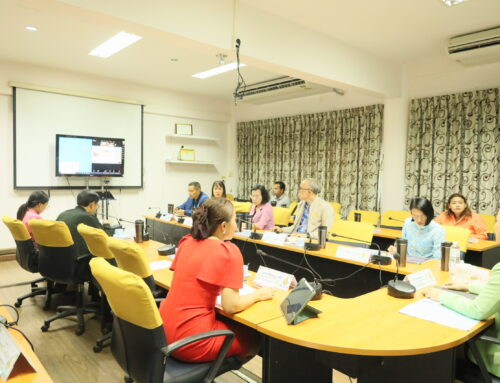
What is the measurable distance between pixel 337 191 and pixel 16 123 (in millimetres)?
5186

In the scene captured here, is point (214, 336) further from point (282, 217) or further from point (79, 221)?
point (282, 217)

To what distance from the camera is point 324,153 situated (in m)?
6.46

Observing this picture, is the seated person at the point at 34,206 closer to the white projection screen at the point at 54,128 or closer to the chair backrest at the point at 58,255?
the chair backrest at the point at 58,255

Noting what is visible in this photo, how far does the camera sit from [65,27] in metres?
4.22

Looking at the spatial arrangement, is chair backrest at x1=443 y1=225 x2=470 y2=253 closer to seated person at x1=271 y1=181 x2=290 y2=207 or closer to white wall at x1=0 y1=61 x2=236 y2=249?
seated person at x1=271 y1=181 x2=290 y2=207

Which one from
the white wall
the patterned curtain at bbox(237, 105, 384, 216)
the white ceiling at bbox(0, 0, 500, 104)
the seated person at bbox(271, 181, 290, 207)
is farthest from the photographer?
the seated person at bbox(271, 181, 290, 207)

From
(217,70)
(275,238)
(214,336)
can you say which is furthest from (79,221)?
(217,70)

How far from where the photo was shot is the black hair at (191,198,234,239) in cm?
179

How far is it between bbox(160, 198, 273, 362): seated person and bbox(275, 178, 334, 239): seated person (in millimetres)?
2309

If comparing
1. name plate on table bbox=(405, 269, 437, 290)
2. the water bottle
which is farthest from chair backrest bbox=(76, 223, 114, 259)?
the water bottle

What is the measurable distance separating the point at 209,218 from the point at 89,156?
5070mm

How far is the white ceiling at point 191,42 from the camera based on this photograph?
11.7 feet

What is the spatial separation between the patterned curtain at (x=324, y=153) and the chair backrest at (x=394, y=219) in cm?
64

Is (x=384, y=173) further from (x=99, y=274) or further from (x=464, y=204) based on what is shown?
(x=99, y=274)
